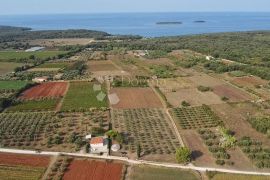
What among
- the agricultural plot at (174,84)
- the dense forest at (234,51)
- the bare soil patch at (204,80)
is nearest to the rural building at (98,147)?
the agricultural plot at (174,84)

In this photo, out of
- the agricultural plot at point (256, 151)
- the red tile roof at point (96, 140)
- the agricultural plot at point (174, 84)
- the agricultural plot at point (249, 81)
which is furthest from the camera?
the agricultural plot at point (249, 81)

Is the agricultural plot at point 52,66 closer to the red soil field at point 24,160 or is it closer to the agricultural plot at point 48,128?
the agricultural plot at point 48,128

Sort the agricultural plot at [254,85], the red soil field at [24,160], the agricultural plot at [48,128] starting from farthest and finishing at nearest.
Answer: the agricultural plot at [254,85] < the agricultural plot at [48,128] < the red soil field at [24,160]

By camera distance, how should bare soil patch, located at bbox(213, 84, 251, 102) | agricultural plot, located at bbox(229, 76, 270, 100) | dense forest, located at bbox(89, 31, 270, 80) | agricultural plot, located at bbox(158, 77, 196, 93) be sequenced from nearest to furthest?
bare soil patch, located at bbox(213, 84, 251, 102), agricultural plot, located at bbox(229, 76, 270, 100), agricultural plot, located at bbox(158, 77, 196, 93), dense forest, located at bbox(89, 31, 270, 80)

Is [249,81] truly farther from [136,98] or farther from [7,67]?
[7,67]

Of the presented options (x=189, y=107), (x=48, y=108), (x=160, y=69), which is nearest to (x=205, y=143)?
(x=189, y=107)

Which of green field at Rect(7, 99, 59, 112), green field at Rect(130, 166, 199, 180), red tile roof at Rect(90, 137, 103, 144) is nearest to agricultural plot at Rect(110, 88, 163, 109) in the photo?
green field at Rect(7, 99, 59, 112)

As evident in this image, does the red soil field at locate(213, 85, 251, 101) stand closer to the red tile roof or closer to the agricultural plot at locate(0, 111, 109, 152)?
the agricultural plot at locate(0, 111, 109, 152)
